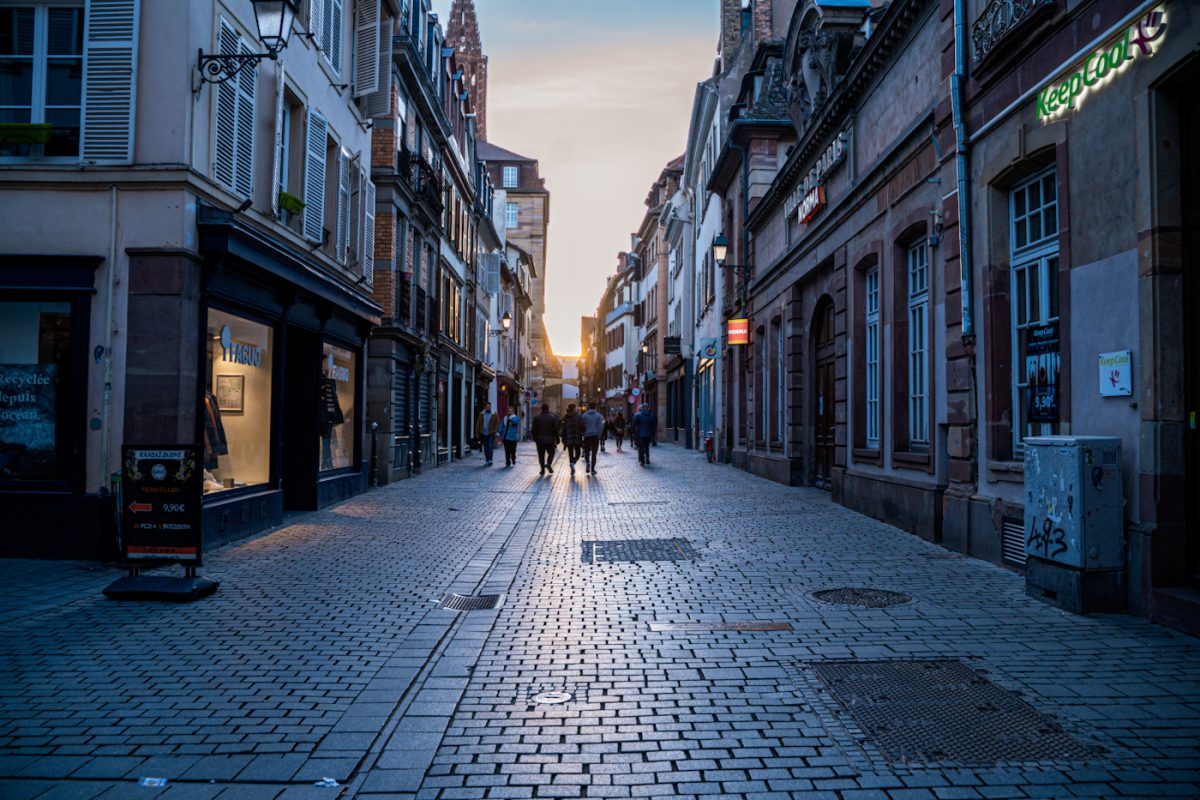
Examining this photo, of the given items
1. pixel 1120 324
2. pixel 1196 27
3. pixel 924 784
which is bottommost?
pixel 924 784

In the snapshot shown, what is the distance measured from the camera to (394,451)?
19.5 m

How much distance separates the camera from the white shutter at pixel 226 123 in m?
9.93

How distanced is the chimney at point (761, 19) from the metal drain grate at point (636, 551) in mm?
24705

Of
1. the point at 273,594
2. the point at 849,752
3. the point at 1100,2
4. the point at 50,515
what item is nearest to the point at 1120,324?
the point at 1100,2

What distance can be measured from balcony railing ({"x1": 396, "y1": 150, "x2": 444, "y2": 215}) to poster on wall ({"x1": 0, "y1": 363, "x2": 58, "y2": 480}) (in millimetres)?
11537

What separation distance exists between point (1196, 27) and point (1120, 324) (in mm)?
2022

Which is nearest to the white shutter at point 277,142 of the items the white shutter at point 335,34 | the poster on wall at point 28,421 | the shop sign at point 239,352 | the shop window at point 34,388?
the shop sign at point 239,352

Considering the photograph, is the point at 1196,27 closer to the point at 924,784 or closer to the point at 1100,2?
the point at 1100,2

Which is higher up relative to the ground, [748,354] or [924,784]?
[748,354]

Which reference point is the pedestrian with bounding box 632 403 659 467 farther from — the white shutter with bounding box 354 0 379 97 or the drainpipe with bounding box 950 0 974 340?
the drainpipe with bounding box 950 0 974 340

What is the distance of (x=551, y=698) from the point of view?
4723 millimetres

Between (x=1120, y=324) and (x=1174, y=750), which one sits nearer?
(x=1174, y=750)

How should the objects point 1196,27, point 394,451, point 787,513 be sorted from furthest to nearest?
1. point 394,451
2. point 787,513
3. point 1196,27

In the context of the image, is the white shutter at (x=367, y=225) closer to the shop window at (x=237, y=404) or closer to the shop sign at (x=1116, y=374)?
the shop window at (x=237, y=404)
